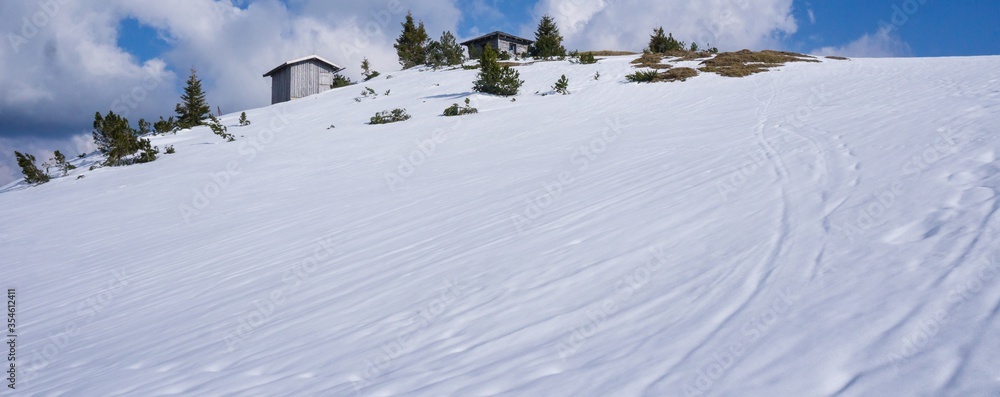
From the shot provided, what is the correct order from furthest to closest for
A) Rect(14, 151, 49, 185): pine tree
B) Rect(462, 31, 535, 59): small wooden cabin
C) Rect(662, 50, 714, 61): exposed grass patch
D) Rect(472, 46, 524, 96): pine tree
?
1. Rect(462, 31, 535, 59): small wooden cabin
2. Rect(662, 50, 714, 61): exposed grass patch
3. Rect(472, 46, 524, 96): pine tree
4. Rect(14, 151, 49, 185): pine tree

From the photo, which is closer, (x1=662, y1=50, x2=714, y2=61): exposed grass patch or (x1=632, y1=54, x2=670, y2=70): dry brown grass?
(x1=632, y1=54, x2=670, y2=70): dry brown grass

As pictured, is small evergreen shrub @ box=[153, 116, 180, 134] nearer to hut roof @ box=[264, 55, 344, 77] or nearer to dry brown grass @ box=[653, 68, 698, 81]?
hut roof @ box=[264, 55, 344, 77]

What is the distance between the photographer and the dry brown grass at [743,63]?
59.9 ft

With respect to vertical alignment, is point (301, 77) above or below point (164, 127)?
above

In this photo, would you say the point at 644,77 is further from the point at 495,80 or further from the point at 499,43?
the point at 499,43

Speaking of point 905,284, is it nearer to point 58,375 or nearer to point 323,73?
point 58,375

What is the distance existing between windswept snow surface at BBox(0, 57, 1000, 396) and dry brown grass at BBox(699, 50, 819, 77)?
9.08m

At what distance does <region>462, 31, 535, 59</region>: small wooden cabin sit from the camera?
35.7m

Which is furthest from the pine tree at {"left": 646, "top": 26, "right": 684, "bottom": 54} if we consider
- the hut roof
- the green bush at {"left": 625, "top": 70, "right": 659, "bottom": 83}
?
the hut roof

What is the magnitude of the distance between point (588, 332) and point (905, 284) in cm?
150

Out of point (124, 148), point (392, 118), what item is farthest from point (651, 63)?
point (124, 148)

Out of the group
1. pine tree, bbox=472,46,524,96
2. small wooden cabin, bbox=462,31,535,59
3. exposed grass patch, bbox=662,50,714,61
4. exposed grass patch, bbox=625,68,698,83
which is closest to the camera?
exposed grass patch, bbox=625,68,698,83

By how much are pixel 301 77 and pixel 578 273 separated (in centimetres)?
3341

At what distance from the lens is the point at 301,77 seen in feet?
107
